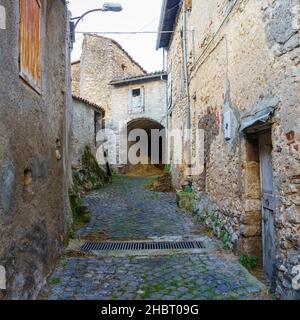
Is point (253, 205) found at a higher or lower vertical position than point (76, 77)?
lower

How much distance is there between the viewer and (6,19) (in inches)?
92.7

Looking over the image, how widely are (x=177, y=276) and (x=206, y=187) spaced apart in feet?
9.39

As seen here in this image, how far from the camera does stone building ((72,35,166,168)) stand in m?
16.8

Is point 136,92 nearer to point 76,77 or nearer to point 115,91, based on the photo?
point 115,91

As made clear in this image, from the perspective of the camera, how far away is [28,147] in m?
2.88

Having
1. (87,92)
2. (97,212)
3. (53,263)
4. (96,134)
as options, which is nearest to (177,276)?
(53,263)

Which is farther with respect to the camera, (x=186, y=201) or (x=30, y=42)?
(x=186, y=201)

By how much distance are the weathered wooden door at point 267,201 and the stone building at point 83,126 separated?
843 cm

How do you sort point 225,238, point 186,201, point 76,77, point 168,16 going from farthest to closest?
point 76,77
point 168,16
point 186,201
point 225,238

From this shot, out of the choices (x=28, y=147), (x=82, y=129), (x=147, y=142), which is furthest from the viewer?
(x=147, y=142)

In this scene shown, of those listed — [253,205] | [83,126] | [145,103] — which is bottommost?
[253,205]

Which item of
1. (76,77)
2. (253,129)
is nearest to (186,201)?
(253,129)

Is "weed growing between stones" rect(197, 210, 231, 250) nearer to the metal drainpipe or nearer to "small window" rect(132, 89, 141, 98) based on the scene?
the metal drainpipe

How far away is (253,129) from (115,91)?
1521 centimetres
